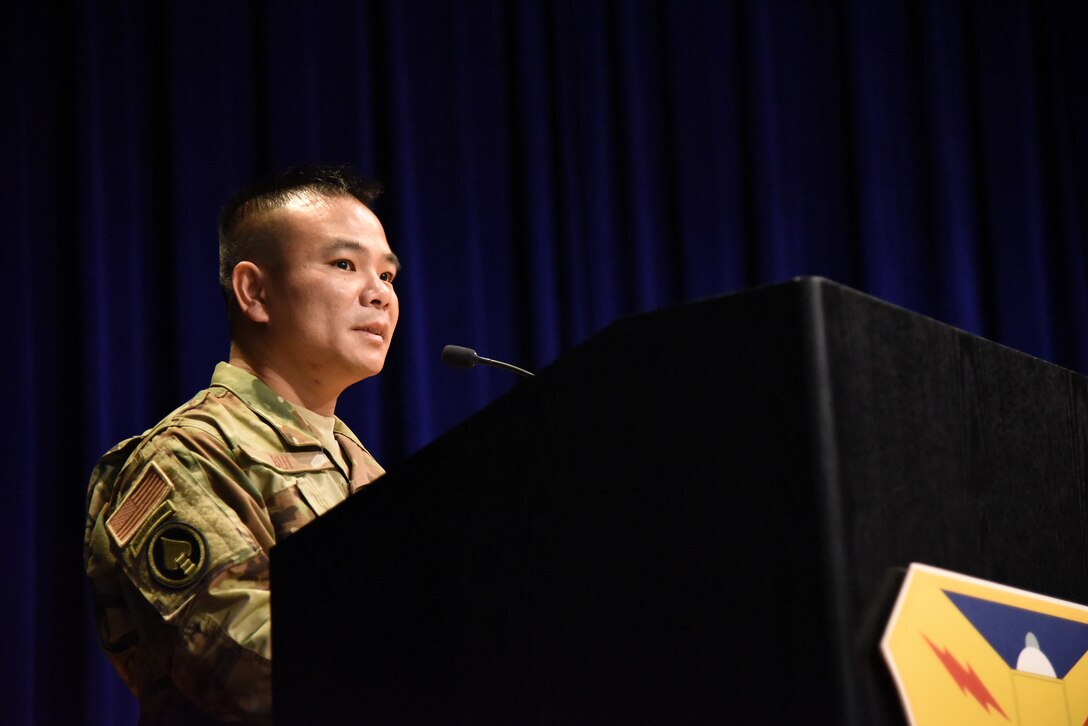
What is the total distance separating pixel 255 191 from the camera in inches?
70.0

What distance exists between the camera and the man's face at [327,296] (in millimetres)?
1638

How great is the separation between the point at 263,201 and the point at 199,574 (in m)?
0.78

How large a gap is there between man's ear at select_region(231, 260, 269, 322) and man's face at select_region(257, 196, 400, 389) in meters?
0.01

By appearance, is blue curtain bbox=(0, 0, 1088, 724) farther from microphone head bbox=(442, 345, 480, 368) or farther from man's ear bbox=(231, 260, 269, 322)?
microphone head bbox=(442, 345, 480, 368)

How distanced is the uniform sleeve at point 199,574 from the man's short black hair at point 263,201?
20.0 inches

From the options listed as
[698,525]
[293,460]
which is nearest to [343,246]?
[293,460]

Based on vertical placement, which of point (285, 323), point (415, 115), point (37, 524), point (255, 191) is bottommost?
point (37, 524)

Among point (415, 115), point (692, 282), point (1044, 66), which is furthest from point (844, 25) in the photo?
point (415, 115)

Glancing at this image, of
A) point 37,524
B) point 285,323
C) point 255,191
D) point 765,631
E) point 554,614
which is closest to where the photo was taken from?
point 765,631

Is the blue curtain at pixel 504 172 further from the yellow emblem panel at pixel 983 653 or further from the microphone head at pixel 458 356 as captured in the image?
the yellow emblem panel at pixel 983 653

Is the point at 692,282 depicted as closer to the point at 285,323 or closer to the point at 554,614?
the point at 285,323

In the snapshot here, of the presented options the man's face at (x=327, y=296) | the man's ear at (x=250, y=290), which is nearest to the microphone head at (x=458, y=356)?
the man's face at (x=327, y=296)

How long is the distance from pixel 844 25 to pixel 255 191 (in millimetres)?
1918

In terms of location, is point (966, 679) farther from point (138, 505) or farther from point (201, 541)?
point (138, 505)
